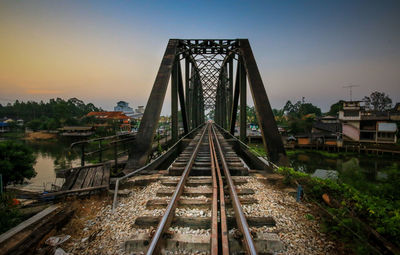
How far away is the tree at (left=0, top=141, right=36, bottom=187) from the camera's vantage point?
1647 centimetres

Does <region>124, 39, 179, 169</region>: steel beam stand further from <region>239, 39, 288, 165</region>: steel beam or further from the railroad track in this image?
<region>239, 39, 288, 165</region>: steel beam

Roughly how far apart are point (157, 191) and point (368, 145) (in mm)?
43005

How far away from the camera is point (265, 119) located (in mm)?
5113

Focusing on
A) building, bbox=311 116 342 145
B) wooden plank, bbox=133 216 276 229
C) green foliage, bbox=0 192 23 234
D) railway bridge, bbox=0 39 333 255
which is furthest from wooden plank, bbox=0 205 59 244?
building, bbox=311 116 342 145

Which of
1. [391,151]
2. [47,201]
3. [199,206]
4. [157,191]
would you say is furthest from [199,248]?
[391,151]

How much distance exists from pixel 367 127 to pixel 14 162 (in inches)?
2196

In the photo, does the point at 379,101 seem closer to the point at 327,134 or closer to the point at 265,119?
the point at 327,134

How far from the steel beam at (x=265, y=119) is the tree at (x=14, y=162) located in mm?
24202

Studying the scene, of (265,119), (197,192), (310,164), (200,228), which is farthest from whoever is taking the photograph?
(310,164)

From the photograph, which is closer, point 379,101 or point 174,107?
point 174,107

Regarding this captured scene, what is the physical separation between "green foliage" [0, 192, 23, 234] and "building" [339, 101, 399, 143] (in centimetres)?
4523

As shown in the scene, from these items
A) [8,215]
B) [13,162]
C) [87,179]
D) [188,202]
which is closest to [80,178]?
[87,179]

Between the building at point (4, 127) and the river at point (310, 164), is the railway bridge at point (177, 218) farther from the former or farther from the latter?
the building at point (4, 127)

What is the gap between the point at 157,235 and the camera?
1.74 m
